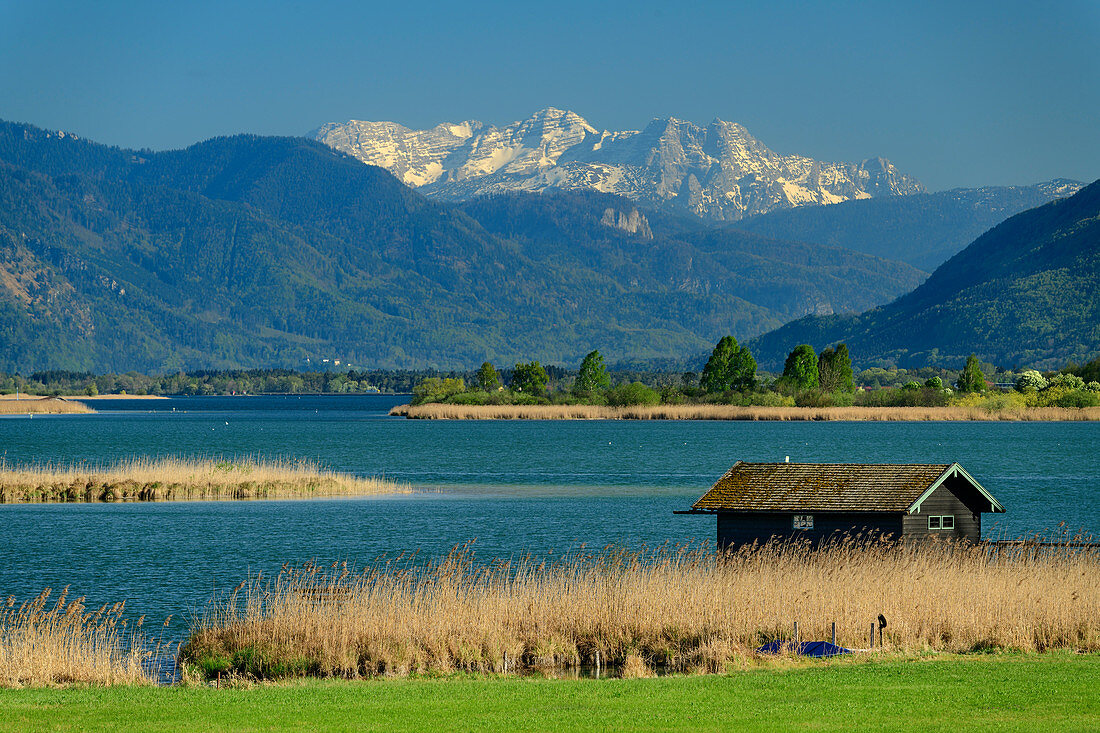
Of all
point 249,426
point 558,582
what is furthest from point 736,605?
point 249,426

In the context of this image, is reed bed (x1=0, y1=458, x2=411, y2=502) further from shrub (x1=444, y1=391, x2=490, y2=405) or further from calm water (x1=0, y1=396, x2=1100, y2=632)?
shrub (x1=444, y1=391, x2=490, y2=405)

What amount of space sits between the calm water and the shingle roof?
12318 millimetres

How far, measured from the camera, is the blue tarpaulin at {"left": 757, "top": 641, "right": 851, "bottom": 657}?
26656 millimetres

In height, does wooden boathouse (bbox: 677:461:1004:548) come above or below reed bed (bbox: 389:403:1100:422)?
below

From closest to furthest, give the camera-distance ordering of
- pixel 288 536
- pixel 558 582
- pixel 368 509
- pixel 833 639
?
1. pixel 833 639
2. pixel 558 582
3. pixel 288 536
4. pixel 368 509

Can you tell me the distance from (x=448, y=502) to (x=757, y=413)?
10376 cm

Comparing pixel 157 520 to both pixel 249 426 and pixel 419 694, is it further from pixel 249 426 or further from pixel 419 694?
pixel 249 426

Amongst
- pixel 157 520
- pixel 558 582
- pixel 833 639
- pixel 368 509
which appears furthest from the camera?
pixel 368 509

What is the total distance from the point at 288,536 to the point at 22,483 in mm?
21535

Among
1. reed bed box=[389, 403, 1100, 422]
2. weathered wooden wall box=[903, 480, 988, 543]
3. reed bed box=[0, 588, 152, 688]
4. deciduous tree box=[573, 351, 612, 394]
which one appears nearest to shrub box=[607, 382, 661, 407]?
reed bed box=[389, 403, 1100, 422]

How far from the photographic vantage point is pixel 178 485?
68.8m

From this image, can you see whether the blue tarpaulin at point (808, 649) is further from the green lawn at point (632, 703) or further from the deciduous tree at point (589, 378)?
the deciduous tree at point (589, 378)

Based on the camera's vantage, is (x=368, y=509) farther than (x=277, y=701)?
Yes

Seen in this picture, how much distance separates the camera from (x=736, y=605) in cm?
2892
